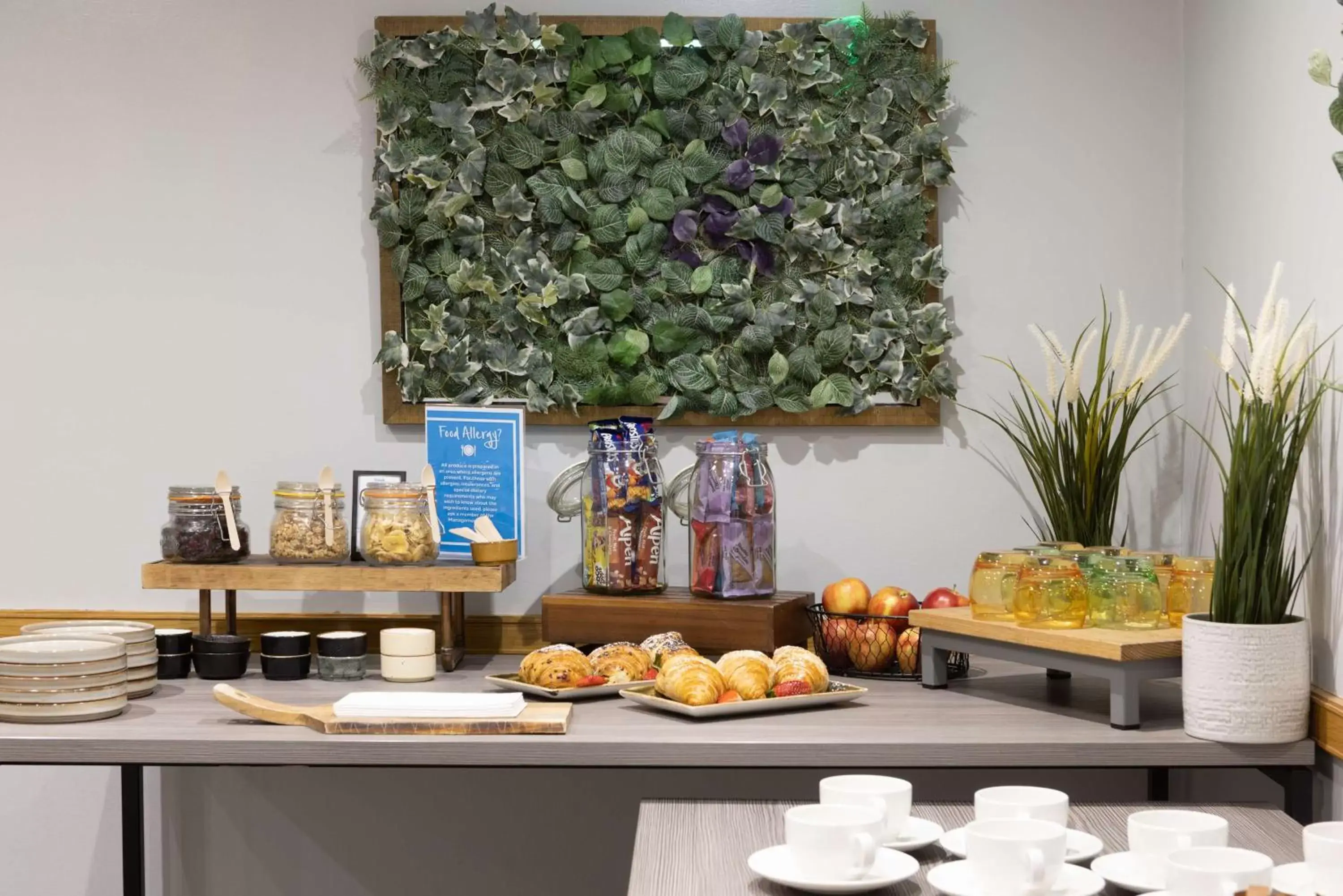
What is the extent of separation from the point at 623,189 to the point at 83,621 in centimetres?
130

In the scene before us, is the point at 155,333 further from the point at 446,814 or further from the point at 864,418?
the point at 864,418

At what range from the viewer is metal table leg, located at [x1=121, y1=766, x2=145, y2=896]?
87.3 inches

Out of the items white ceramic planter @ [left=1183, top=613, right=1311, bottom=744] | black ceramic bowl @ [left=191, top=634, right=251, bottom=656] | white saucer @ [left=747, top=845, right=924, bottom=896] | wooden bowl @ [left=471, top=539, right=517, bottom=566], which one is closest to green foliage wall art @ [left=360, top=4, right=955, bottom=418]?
wooden bowl @ [left=471, top=539, right=517, bottom=566]

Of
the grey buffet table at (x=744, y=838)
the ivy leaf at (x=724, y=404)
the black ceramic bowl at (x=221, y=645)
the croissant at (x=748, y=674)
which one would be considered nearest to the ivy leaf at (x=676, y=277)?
the ivy leaf at (x=724, y=404)

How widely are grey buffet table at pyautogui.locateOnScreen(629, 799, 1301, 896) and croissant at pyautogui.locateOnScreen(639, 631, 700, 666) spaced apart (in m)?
0.48

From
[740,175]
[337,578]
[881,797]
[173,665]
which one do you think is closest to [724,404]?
[740,175]

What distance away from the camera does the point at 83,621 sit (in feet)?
7.81

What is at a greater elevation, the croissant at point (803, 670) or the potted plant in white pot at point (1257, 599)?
the potted plant in white pot at point (1257, 599)

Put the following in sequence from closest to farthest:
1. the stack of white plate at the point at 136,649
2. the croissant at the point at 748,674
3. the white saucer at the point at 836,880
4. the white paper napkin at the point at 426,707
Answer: the white saucer at the point at 836,880 < the white paper napkin at the point at 426,707 < the croissant at the point at 748,674 < the stack of white plate at the point at 136,649

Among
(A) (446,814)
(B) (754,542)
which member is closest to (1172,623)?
(B) (754,542)

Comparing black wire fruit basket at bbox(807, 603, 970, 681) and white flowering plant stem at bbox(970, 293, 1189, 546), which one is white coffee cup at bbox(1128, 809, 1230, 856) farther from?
white flowering plant stem at bbox(970, 293, 1189, 546)

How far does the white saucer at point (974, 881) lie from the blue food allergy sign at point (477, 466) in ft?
4.28

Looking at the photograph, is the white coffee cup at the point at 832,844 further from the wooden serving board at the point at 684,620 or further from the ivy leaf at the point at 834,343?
Answer: the ivy leaf at the point at 834,343

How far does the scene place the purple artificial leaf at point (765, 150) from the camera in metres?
2.49
